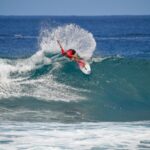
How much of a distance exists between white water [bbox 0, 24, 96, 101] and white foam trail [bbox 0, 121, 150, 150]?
5487 millimetres

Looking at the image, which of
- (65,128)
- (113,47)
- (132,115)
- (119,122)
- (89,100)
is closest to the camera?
(65,128)

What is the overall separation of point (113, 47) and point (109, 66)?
2852 cm

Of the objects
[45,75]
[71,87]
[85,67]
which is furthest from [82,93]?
[45,75]

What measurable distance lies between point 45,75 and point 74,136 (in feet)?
37.5

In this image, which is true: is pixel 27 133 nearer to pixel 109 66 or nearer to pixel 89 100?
pixel 89 100

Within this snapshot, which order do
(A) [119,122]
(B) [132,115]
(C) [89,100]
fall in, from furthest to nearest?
(C) [89,100] → (B) [132,115] → (A) [119,122]

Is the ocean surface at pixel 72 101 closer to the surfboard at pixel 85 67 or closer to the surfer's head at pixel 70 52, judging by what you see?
the surfboard at pixel 85 67

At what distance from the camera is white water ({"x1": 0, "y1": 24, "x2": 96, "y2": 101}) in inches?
1032

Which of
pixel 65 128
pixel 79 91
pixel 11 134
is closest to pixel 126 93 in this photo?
pixel 79 91

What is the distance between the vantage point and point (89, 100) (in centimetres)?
2548

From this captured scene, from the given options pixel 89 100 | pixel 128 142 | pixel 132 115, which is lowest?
pixel 128 142

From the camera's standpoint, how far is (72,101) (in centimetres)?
2472

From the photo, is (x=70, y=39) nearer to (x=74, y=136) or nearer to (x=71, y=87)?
(x=71, y=87)

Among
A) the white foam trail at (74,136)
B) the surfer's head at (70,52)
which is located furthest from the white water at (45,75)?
the white foam trail at (74,136)
